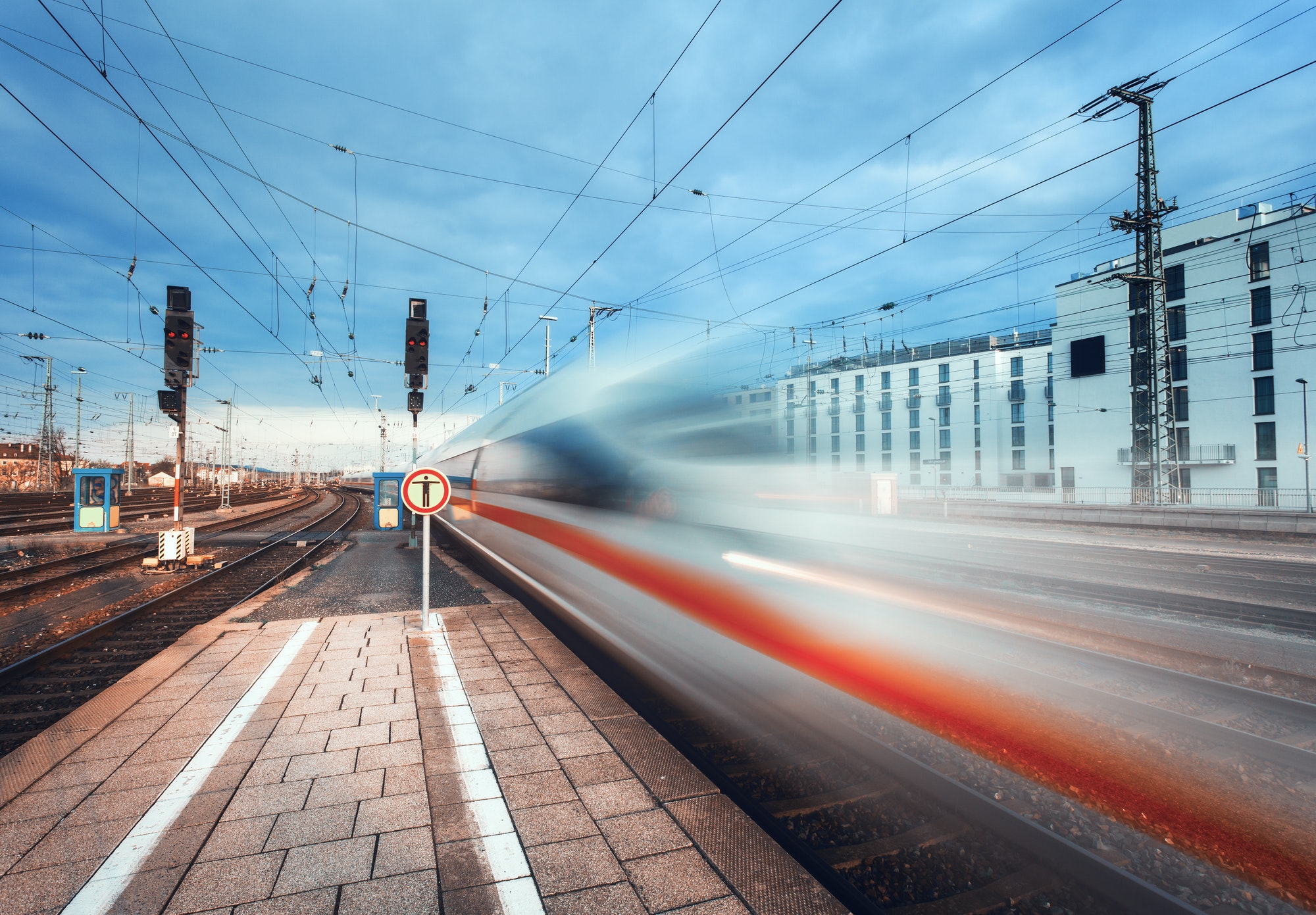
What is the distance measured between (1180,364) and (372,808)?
47309 mm

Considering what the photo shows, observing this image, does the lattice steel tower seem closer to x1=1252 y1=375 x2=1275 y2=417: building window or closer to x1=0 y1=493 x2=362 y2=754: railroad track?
x1=1252 y1=375 x2=1275 y2=417: building window

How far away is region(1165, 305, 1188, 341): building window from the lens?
3647 cm

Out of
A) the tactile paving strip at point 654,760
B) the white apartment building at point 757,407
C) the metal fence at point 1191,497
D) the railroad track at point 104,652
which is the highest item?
Answer: the white apartment building at point 757,407

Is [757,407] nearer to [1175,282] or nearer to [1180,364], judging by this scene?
[1180,364]

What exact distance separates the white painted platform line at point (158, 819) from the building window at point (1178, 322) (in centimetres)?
4730

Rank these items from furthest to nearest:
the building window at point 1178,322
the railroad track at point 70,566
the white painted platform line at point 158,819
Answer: the building window at point 1178,322
the railroad track at point 70,566
the white painted platform line at point 158,819

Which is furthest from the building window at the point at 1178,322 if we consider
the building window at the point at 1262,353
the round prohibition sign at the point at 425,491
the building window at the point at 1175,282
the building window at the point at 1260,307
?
the round prohibition sign at the point at 425,491

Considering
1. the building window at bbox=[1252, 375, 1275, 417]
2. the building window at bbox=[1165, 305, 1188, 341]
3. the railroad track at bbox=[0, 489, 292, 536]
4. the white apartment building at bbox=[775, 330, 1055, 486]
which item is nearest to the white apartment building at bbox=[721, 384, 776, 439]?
the railroad track at bbox=[0, 489, 292, 536]

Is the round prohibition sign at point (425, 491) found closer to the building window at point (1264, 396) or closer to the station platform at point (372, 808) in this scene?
the station platform at point (372, 808)

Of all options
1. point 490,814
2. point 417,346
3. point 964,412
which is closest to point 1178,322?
point 964,412

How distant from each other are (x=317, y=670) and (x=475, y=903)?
385 centimetres

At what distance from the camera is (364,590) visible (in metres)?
10.3

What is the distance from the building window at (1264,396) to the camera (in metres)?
32.8

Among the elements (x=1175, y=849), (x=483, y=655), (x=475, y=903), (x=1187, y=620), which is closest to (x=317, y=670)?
(x=483, y=655)
